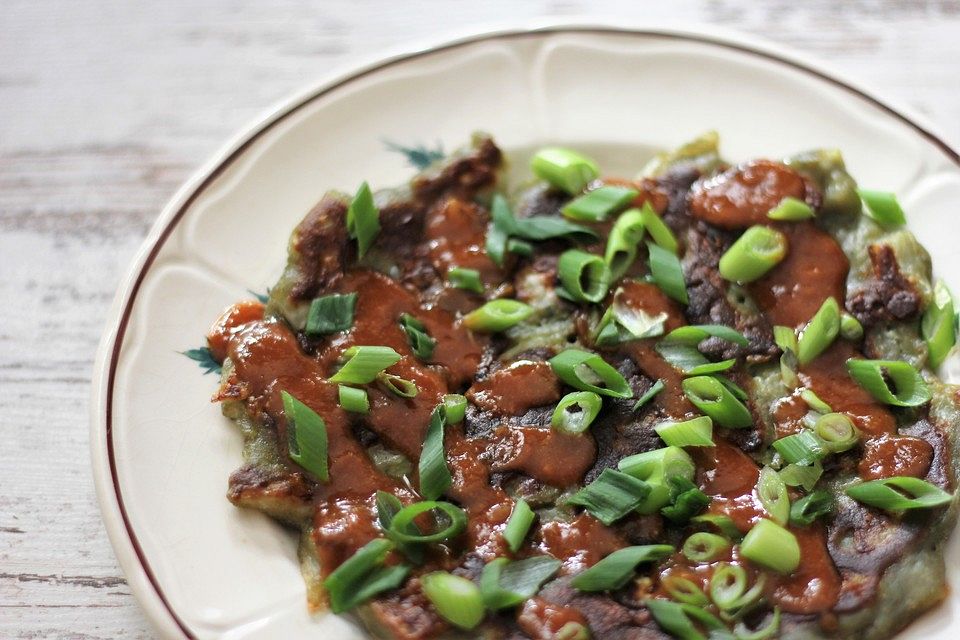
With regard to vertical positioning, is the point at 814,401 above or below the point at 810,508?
above

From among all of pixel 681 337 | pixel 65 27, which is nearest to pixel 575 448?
pixel 681 337

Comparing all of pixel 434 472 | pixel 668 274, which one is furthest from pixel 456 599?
pixel 668 274

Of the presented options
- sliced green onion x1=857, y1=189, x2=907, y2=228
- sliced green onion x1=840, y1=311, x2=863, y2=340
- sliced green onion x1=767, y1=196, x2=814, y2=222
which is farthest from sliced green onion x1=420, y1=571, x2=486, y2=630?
sliced green onion x1=857, y1=189, x2=907, y2=228

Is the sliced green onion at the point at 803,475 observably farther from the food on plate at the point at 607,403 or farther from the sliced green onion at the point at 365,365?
the sliced green onion at the point at 365,365

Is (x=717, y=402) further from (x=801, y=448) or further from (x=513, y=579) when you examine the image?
(x=513, y=579)

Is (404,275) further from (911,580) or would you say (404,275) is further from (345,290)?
(911,580)

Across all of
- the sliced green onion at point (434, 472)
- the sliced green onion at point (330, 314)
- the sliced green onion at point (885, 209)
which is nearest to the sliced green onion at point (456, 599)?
the sliced green onion at point (434, 472)

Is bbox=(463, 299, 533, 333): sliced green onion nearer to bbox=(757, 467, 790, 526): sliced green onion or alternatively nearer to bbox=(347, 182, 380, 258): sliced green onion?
bbox=(347, 182, 380, 258): sliced green onion
